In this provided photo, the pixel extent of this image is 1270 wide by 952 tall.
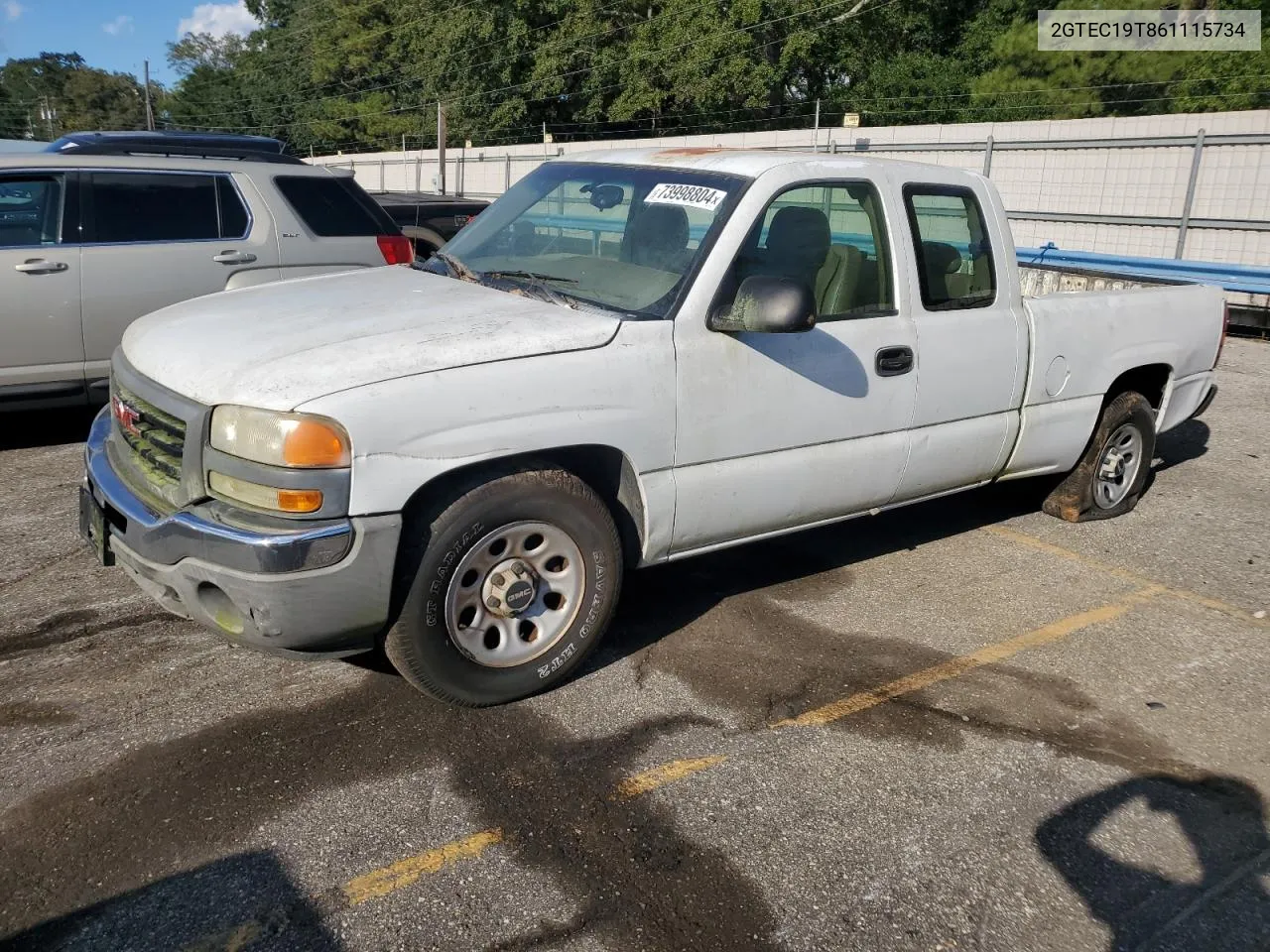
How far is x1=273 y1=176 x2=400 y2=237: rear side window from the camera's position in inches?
298

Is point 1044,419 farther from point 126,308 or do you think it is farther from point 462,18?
point 462,18

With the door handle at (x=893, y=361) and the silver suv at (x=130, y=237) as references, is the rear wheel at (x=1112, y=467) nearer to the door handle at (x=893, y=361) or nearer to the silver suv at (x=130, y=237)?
the door handle at (x=893, y=361)

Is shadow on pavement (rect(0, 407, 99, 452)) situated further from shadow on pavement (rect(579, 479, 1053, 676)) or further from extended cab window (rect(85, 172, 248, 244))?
shadow on pavement (rect(579, 479, 1053, 676))

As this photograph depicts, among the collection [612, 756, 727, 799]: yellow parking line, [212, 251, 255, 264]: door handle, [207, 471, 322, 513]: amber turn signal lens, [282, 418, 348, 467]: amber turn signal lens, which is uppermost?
[212, 251, 255, 264]: door handle

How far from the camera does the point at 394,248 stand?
7.90m

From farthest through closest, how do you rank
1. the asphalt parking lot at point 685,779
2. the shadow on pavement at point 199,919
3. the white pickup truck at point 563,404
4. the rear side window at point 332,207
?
the rear side window at point 332,207
the white pickup truck at point 563,404
the asphalt parking lot at point 685,779
the shadow on pavement at point 199,919

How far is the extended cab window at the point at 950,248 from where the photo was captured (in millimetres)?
4727

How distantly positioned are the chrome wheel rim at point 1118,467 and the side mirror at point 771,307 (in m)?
2.99

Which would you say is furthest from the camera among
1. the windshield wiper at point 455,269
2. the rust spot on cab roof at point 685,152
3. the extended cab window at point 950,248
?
the extended cab window at point 950,248

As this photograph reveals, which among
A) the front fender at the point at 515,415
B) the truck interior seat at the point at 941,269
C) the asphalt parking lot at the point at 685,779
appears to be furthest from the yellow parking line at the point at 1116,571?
the front fender at the point at 515,415

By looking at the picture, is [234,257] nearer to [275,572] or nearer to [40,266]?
[40,266]

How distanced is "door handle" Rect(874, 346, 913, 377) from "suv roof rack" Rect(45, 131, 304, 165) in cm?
504

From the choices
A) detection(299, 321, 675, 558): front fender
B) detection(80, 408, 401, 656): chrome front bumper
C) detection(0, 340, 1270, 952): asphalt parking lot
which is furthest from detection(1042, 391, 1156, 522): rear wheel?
detection(80, 408, 401, 656): chrome front bumper

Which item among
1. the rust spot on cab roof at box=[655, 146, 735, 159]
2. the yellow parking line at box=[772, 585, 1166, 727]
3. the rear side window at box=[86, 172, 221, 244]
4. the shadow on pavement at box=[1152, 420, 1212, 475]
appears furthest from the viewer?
the shadow on pavement at box=[1152, 420, 1212, 475]
